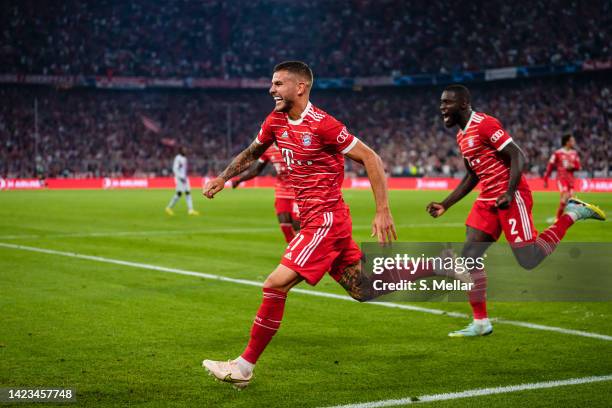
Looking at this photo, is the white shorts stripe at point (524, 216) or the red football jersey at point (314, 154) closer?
the red football jersey at point (314, 154)

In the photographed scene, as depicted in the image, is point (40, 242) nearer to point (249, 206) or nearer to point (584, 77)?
point (249, 206)

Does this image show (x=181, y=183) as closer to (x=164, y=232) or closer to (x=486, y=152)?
(x=164, y=232)

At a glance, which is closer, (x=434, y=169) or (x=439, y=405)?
(x=439, y=405)

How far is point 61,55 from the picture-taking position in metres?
64.6

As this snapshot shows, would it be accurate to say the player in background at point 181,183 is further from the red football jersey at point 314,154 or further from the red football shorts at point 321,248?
the red football shorts at point 321,248

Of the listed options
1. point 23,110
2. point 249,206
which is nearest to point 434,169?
point 249,206

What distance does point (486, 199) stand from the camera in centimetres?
795

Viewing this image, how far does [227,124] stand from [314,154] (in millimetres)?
61761

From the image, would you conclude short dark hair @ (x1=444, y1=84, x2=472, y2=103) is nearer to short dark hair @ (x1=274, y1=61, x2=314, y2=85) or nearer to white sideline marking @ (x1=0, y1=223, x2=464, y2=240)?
short dark hair @ (x1=274, y1=61, x2=314, y2=85)

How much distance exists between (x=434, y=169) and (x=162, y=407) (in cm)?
4709

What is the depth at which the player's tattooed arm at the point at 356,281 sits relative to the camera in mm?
6215

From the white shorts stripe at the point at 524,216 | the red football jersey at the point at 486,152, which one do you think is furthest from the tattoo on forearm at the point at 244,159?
the white shorts stripe at the point at 524,216

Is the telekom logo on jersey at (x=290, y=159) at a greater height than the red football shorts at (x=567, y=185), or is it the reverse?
the telekom logo on jersey at (x=290, y=159)

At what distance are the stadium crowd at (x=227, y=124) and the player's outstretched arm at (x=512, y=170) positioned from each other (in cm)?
4181
